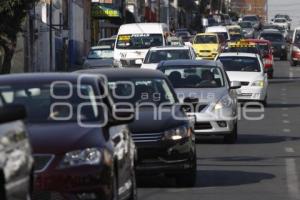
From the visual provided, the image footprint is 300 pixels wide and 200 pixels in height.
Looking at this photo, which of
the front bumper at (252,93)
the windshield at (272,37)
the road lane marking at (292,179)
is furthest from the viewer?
the windshield at (272,37)

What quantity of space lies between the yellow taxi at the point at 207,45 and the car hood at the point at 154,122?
135ft

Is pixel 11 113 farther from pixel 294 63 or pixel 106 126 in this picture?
pixel 294 63

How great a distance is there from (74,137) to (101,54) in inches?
1412

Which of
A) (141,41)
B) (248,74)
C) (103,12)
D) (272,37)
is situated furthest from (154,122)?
(103,12)

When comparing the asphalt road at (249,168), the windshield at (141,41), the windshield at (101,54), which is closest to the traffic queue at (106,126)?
the asphalt road at (249,168)

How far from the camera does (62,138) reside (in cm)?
1004

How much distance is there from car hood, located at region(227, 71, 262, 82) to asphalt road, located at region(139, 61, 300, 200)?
3.38 meters

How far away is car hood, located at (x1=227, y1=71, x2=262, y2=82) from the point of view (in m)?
30.8

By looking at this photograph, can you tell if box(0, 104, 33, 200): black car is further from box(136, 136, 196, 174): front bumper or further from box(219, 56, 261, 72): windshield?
box(219, 56, 261, 72): windshield

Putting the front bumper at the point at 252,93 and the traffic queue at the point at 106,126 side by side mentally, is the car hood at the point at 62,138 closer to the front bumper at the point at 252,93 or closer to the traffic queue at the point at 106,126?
the traffic queue at the point at 106,126

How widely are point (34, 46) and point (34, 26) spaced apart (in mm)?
1333

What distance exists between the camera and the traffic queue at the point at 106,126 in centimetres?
794

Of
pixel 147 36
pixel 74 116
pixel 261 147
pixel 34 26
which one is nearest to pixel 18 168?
pixel 74 116

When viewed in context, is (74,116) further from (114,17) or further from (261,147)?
(114,17)
